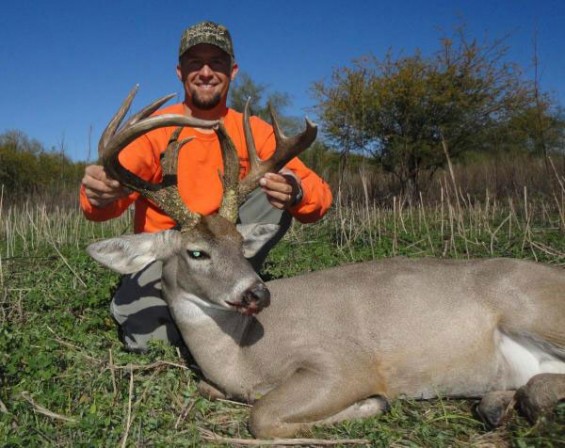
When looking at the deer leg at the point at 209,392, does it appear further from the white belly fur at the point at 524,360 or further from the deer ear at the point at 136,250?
the white belly fur at the point at 524,360

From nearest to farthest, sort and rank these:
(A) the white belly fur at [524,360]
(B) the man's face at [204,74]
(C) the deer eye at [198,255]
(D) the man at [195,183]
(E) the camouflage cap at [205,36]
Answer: (A) the white belly fur at [524,360], (C) the deer eye at [198,255], (D) the man at [195,183], (E) the camouflage cap at [205,36], (B) the man's face at [204,74]

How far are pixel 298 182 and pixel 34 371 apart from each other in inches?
84.0

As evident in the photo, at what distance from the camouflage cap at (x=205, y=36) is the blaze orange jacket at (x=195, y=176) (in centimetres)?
77

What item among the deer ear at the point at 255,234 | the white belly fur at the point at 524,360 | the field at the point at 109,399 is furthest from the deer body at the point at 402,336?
the deer ear at the point at 255,234

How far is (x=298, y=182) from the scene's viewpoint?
3840 millimetres

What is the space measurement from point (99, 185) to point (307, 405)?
6.14ft

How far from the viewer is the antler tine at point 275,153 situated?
3420mm

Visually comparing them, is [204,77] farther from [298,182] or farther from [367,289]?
[367,289]

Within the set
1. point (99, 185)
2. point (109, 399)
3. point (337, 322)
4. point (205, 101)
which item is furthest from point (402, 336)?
point (205, 101)

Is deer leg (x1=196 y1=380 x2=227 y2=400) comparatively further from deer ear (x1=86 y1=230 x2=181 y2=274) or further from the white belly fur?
the white belly fur

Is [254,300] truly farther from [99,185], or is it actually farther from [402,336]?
[99,185]

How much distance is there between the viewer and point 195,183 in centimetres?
439

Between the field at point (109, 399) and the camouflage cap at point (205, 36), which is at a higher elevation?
the camouflage cap at point (205, 36)

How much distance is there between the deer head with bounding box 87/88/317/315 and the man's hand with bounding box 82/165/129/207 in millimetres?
83
